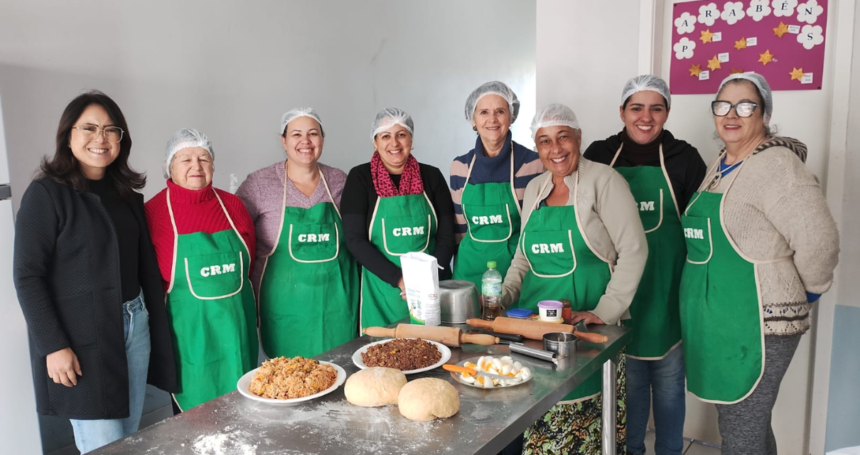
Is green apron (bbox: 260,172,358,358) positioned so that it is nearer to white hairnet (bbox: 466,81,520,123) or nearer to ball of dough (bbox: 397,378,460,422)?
white hairnet (bbox: 466,81,520,123)

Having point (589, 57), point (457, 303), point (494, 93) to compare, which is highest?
point (589, 57)

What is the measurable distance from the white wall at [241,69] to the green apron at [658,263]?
264cm

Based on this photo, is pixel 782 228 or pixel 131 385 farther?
pixel 131 385

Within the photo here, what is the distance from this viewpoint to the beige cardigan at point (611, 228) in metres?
2.41

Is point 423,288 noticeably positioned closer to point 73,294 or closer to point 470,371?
point 470,371

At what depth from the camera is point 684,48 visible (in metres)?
3.49

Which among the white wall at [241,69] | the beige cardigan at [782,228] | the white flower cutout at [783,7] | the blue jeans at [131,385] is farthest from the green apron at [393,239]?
the white flower cutout at [783,7]

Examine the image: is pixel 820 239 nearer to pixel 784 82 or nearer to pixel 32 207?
pixel 784 82

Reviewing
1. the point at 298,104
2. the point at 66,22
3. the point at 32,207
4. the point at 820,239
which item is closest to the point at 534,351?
the point at 820,239

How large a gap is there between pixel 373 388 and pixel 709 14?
2844mm

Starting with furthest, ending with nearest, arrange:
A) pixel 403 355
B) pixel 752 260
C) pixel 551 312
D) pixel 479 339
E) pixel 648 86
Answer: pixel 648 86
pixel 752 260
pixel 551 312
pixel 479 339
pixel 403 355

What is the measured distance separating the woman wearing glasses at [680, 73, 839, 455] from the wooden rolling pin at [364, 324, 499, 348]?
96 centimetres

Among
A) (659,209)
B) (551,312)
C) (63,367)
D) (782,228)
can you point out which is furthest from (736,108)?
(63,367)

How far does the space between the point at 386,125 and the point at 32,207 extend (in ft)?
4.93
